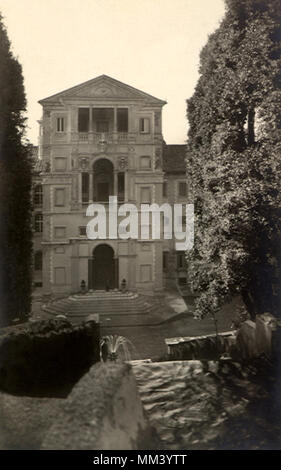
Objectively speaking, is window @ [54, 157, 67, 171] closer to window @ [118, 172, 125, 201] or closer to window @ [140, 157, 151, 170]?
window @ [118, 172, 125, 201]

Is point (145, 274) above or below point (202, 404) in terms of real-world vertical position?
above

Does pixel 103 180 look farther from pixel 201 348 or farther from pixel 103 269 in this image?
pixel 201 348

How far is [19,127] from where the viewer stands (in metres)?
12.6

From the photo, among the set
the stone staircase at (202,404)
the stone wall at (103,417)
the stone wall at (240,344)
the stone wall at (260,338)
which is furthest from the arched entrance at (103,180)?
the stone wall at (103,417)

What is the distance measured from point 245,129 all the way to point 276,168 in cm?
169

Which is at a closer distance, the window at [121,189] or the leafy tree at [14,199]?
the leafy tree at [14,199]

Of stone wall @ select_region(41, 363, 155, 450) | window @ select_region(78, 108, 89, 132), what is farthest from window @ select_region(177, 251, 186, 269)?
stone wall @ select_region(41, 363, 155, 450)

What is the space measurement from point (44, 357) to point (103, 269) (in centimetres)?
697

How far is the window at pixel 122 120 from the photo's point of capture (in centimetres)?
1357

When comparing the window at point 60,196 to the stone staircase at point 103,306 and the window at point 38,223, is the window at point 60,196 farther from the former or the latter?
the stone staircase at point 103,306

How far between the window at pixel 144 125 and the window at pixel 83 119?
71.7 inches

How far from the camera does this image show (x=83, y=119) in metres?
13.5

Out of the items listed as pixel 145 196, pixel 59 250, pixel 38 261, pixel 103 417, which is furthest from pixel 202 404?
pixel 38 261

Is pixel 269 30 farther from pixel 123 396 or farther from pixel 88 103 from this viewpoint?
pixel 123 396
